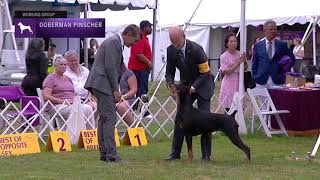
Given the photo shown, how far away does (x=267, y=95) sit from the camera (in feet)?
36.4

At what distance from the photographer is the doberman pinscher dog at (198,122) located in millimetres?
7996

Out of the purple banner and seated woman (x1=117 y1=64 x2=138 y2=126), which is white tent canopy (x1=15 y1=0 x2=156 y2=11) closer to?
the purple banner

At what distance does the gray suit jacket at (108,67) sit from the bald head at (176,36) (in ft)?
1.83

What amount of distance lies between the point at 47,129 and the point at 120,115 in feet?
3.38

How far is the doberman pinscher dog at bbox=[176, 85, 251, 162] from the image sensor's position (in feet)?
26.2

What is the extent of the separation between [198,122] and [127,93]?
8.84 ft

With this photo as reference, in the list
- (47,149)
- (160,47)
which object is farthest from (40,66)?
(160,47)

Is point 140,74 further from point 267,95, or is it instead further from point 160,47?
point 160,47

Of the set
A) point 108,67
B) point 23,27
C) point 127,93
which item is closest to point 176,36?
point 108,67

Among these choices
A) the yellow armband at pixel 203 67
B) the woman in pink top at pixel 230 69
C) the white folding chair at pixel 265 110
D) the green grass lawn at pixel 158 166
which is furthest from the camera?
the woman in pink top at pixel 230 69
